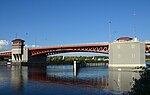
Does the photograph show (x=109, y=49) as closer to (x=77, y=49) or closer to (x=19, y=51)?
(x=77, y=49)

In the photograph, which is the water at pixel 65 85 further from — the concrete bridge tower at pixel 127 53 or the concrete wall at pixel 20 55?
the concrete wall at pixel 20 55

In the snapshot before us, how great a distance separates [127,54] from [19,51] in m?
56.3

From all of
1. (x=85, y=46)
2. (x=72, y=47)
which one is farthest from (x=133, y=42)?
(x=72, y=47)

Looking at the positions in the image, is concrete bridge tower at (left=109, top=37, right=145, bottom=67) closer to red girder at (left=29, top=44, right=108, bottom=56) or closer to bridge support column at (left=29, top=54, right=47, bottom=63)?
red girder at (left=29, top=44, right=108, bottom=56)

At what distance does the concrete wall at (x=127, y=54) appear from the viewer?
80.1 m

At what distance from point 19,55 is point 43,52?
1579cm

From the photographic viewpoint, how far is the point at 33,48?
379 ft

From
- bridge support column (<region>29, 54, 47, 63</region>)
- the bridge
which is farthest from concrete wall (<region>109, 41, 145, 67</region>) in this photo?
bridge support column (<region>29, 54, 47, 63</region>)

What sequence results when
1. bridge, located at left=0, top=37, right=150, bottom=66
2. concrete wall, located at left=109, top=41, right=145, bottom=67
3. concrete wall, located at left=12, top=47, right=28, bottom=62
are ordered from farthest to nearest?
1. concrete wall, located at left=12, top=47, right=28, bottom=62
2. bridge, located at left=0, top=37, right=150, bottom=66
3. concrete wall, located at left=109, top=41, right=145, bottom=67

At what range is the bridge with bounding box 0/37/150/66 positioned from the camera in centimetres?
8069

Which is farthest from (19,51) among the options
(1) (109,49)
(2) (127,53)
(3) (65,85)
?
A: (3) (65,85)

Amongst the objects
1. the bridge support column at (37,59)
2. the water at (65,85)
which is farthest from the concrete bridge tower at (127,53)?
the bridge support column at (37,59)

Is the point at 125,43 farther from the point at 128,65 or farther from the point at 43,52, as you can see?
the point at 43,52

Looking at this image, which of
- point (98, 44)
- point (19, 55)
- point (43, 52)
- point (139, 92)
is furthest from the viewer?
point (19, 55)
